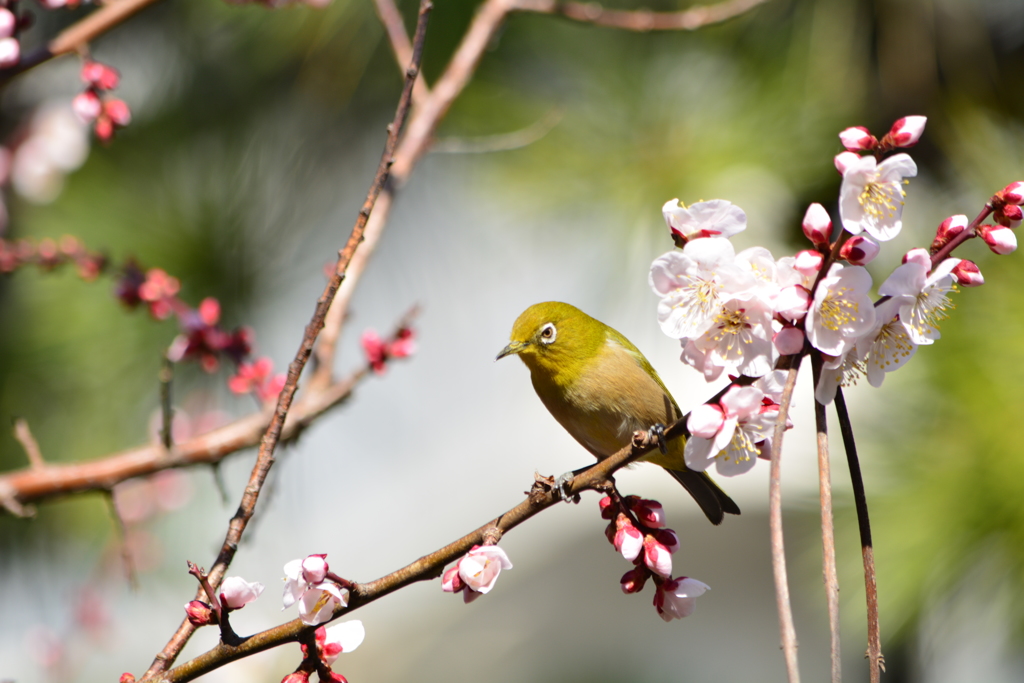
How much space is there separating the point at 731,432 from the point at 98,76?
1.24 meters

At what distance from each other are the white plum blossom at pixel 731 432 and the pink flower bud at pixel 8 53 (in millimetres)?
1228

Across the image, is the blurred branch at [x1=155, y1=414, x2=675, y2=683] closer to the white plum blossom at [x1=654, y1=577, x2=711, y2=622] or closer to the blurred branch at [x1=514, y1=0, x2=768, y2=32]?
the white plum blossom at [x1=654, y1=577, x2=711, y2=622]

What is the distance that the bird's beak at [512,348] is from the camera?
1940 millimetres

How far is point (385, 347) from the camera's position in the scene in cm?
180

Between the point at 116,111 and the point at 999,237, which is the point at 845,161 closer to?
the point at 999,237

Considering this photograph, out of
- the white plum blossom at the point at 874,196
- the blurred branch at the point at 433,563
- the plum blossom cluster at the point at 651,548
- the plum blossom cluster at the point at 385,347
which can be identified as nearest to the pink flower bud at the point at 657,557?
the plum blossom cluster at the point at 651,548

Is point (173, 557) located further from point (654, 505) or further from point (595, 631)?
point (595, 631)

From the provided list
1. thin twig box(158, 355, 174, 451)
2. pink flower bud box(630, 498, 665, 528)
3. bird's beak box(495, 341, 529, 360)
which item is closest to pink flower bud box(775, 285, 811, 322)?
pink flower bud box(630, 498, 665, 528)

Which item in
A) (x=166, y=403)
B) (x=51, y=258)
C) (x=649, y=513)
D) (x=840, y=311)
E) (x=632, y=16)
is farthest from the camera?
(x=632, y=16)

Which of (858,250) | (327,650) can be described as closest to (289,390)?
(327,650)

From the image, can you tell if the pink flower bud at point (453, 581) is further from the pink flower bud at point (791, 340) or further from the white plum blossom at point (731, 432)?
the pink flower bud at point (791, 340)

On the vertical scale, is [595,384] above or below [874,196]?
above

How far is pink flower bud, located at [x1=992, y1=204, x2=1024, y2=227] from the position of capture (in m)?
0.86

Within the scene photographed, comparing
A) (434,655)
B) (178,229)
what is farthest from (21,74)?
(434,655)
